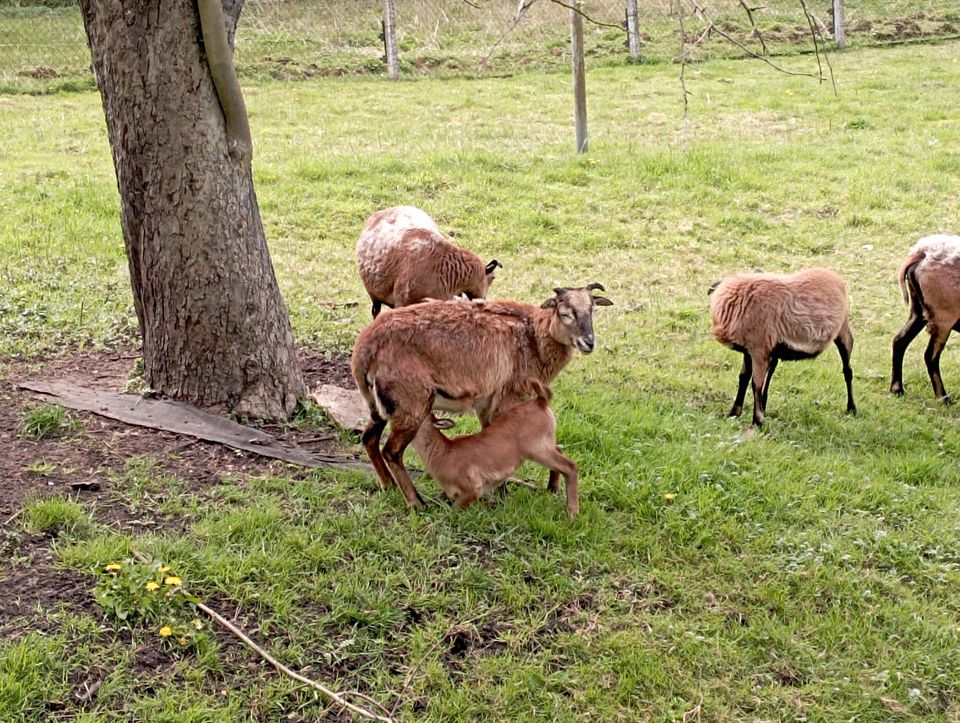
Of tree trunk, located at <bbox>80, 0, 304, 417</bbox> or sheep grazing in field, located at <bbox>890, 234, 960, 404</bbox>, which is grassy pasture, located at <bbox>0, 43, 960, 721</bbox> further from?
tree trunk, located at <bbox>80, 0, 304, 417</bbox>

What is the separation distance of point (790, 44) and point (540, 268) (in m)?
12.9

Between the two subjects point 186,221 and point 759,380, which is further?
point 759,380

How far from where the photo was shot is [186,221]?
18.0 feet

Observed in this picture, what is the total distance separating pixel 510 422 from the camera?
16.7 ft

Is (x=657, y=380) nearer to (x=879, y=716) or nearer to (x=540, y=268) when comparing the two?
(x=540, y=268)

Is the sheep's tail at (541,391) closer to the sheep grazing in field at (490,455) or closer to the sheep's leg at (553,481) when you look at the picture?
the sheep grazing in field at (490,455)

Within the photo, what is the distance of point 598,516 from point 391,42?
14.7 meters

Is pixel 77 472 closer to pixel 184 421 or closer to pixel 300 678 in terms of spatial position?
pixel 184 421

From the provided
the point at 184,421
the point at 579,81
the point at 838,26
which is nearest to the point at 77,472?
the point at 184,421

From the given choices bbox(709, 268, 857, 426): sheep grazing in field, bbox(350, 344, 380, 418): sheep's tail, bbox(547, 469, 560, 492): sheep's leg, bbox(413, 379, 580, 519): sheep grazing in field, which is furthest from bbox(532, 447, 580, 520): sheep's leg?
bbox(709, 268, 857, 426): sheep grazing in field

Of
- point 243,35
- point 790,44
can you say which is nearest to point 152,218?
point 243,35

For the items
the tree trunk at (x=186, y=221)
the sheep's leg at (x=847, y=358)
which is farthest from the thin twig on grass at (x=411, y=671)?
the sheep's leg at (x=847, y=358)

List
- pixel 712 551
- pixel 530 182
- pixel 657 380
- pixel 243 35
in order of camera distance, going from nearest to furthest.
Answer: pixel 712 551 → pixel 657 380 → pixel 530 182 → pixel 243 35

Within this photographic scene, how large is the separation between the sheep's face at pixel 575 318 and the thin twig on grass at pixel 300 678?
2351 mm
